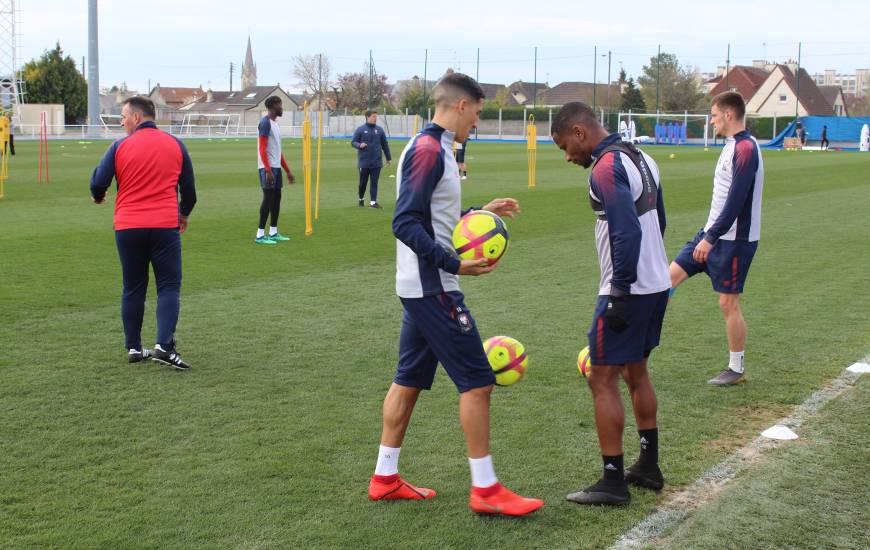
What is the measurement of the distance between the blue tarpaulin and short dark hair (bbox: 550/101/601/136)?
→ 191 feet

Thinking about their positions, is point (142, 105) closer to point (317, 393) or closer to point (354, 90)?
point (317, 393)

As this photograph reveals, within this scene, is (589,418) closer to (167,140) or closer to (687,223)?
(167,140)

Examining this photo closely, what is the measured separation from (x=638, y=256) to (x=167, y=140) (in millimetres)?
4165

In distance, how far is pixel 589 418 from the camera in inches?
238

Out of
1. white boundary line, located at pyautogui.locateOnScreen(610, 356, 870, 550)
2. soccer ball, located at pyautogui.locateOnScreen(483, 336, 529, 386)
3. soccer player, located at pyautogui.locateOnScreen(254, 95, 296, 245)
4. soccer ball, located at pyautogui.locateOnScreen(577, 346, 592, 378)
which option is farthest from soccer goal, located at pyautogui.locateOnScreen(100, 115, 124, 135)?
white boundary line, located at pyautogui.locateOnScreen(610, 356, 870, 550)

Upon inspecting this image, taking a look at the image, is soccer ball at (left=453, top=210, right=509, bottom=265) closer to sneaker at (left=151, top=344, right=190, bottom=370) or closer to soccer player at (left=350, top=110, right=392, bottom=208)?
sneaker at (left=151, top=344, right=190, bottom=370)

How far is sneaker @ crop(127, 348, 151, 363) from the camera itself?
7293 millimetres

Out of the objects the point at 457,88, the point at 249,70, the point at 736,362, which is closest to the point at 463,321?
the point at 457,88

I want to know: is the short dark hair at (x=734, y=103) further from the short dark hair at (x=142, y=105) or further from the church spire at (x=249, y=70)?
the church spire at (x=249, y=70)

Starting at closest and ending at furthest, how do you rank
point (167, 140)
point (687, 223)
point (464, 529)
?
1. point (464, 529)
2. point (167, 140)
3. point (687, 223)

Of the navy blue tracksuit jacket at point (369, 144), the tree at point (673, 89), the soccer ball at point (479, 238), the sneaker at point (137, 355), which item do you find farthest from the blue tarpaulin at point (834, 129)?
the soccer ball at point (479, 238)

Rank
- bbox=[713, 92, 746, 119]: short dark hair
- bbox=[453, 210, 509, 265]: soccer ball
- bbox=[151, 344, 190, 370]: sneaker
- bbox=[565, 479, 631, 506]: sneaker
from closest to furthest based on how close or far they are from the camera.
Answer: bbox=[453, 210, 509, 265]: soccer ball, bbox=[565, 479, 631, 506]: sneaker, bbox=[713, 92, 746, 119]: short dark hair, bbox=[151, 344, 190, 370]: sneaker

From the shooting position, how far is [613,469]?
4.71 metres

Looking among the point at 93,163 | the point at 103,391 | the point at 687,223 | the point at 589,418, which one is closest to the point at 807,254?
the point at 687,223
